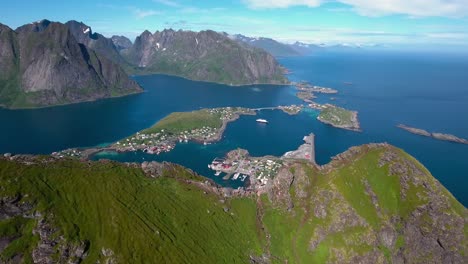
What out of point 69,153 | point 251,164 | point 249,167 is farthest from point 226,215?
point 69,153

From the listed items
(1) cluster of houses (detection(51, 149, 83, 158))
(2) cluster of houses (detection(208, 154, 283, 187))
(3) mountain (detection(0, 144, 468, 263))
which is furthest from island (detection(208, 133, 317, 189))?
(1) cluster of houses (detection(51, 149, 83, 158))

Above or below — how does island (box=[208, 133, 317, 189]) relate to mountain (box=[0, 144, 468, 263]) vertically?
below

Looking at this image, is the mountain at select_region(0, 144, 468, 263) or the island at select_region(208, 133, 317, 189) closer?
the mountain at select_region(0, 144, 468, 263)

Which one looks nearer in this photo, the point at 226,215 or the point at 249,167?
the point at 226,215

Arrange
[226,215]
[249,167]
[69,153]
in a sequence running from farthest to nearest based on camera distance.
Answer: [69,153]
[249,167]
[226,215]

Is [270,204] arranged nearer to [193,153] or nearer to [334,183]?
[334,183]

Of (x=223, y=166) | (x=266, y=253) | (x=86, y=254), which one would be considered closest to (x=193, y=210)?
(x=266, y=253)

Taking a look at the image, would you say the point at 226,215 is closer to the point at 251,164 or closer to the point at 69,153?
the point at 251,164

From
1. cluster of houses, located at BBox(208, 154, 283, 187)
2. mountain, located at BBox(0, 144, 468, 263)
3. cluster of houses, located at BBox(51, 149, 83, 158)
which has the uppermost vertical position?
mountain, located at BBox(0, 144, 468, 263)

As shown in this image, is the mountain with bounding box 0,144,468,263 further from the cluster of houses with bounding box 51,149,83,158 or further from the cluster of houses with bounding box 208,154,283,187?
the cluster of houses with bounding box 51,149,83,158
